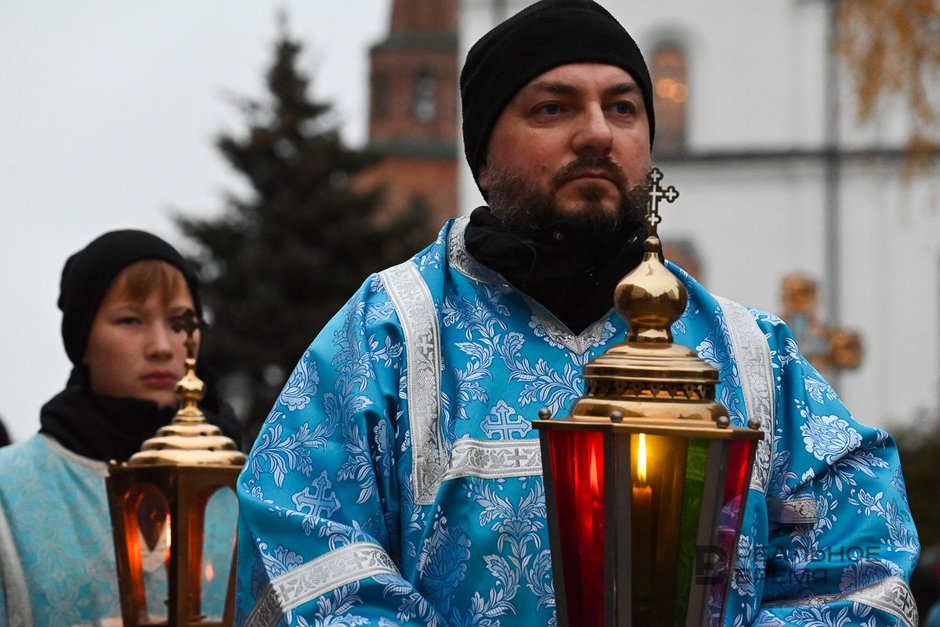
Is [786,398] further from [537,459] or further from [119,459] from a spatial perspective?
Answer: [119,459]

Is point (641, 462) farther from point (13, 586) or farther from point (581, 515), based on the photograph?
point (13, 586)

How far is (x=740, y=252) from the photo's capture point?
1150 inches

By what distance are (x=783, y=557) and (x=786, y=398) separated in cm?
30

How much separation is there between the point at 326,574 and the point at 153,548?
1638 millimetres

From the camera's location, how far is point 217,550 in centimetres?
462

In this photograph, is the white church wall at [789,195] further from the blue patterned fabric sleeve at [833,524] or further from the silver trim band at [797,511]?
the silver trim band at [797,511]

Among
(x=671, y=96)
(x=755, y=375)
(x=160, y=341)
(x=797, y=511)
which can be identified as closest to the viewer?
(x=797, y=511)

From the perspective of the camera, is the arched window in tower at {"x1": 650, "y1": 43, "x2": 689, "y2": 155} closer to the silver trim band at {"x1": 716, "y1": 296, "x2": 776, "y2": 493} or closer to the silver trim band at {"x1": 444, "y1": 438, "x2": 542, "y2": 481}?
the silver trim band at {"x1": 716, "y1": 296, "x2": 776, "y2": 493}

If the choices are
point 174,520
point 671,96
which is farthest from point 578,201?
point 671,96

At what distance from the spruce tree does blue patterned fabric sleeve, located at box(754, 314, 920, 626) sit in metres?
21.5

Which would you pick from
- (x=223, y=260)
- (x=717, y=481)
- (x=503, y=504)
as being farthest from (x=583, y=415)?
(x=223, y=260)

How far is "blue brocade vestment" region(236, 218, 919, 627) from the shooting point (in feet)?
9.87

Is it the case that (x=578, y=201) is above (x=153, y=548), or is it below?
above

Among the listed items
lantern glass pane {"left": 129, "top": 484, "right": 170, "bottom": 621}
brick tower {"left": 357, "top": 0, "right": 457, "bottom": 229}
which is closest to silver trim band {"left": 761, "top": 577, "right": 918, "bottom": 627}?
lantern glass pane {"left": 129, "top": 484, "right": 170, "bottom": 621}
